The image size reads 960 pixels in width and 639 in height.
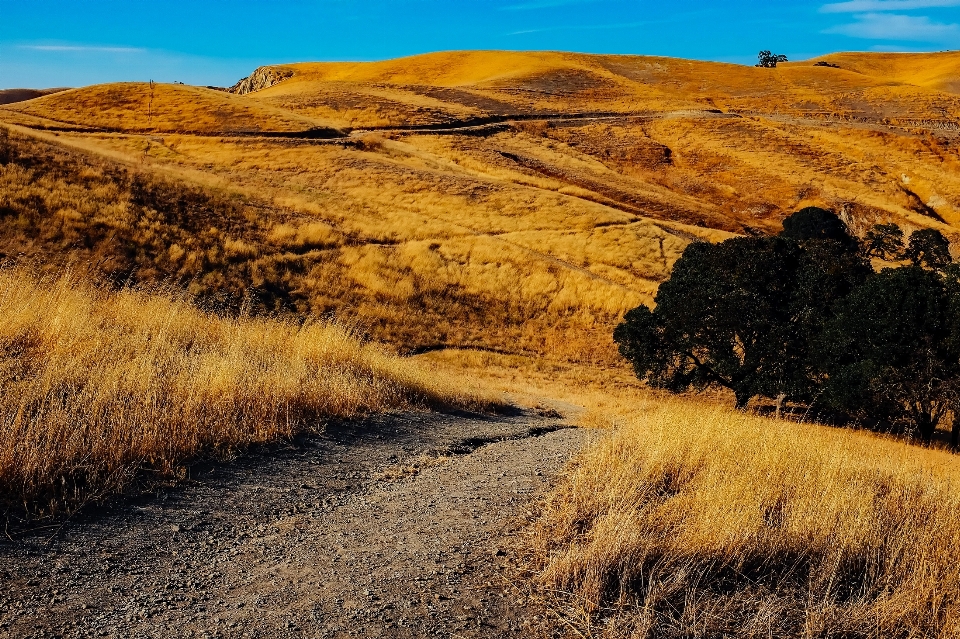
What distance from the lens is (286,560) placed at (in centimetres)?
496

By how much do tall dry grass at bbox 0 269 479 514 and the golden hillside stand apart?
41.1ft

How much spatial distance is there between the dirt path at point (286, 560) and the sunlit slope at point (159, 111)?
58715mm

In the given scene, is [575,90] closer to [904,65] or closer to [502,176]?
[502,176]

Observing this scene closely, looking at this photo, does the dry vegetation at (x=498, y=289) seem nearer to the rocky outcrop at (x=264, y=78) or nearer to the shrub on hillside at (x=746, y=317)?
the shrub on hillside at (x=746, y=317)

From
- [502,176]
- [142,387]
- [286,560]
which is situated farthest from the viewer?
[502,176]

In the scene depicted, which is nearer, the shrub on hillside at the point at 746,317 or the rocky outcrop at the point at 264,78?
the shrub on hillside at the point at 746,317

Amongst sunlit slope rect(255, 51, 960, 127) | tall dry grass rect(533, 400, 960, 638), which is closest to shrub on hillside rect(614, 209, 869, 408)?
tall dry grass rect(533, 400, 960, 638)

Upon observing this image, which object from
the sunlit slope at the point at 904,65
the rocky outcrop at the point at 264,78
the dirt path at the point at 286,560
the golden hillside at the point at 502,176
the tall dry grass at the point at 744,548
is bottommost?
the dirt path at the point at 286,560

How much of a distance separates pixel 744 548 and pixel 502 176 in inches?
2080

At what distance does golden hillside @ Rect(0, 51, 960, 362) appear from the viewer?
1135 inches

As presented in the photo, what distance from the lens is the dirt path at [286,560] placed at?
13.4 ft

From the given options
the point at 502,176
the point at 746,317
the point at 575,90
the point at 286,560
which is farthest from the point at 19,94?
the point at 286,560

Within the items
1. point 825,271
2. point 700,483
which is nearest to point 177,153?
point 825,271

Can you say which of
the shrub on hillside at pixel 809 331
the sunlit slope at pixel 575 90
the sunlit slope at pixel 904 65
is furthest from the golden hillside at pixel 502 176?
the sunlit slope at pixel 904 65
